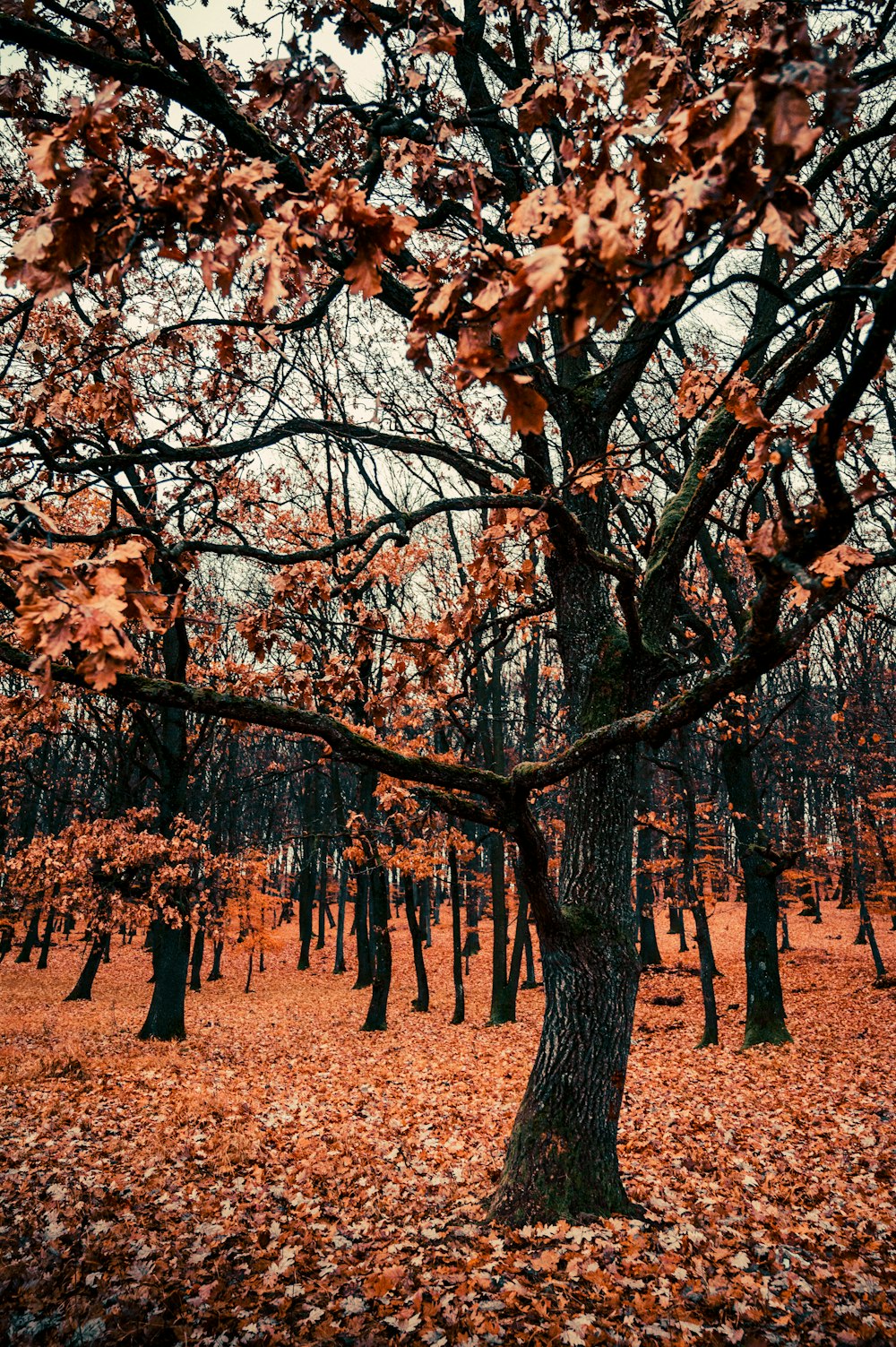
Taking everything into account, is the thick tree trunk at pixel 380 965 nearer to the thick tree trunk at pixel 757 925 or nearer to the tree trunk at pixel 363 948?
the tree trunk at pixel 363 948

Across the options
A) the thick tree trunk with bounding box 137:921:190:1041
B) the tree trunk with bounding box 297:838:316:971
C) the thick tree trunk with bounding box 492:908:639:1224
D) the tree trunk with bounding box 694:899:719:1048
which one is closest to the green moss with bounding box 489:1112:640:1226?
the thick tree trunk with bounding box 492:908:639:1224

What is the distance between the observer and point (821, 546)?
9.76 feet

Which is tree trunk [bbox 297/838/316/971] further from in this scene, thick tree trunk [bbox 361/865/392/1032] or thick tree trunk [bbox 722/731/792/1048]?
thick tree trunk [bbox 722/731/792/1048]

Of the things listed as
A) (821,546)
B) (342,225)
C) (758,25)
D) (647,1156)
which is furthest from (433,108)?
(647,1156)

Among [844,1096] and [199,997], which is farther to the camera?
[199,997]

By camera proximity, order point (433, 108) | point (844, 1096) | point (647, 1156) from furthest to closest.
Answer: point (844, 1096) < point (647, 1156) < point (433, 108)

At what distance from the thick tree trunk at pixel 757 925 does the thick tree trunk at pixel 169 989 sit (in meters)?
10.4

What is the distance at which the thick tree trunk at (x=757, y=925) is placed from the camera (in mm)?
11578

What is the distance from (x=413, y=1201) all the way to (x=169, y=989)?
969 centimetres

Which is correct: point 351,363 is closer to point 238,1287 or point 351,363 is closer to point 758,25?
point 758,25

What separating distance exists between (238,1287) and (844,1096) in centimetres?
800

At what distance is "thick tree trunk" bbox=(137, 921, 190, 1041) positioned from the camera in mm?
13047

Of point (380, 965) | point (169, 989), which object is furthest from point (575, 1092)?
point (169, 989)

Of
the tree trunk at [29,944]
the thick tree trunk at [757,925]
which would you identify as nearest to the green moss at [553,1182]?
the thick tree trunk at [757,925]
